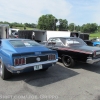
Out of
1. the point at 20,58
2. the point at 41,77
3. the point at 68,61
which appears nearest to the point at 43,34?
the point at 68,61

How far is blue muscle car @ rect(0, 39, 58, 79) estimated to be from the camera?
385cm

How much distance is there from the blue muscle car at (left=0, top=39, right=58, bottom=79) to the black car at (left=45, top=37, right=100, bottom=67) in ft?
4.87

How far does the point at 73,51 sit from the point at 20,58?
2.86 metres

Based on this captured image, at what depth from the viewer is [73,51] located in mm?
5945

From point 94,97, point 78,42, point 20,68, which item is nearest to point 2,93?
point 20,68

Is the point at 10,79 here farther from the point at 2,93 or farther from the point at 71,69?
the point at 71,69

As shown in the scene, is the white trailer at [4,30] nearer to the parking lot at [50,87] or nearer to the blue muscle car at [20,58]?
the blue muscle car at [20,58]

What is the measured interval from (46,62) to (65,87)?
1.08m

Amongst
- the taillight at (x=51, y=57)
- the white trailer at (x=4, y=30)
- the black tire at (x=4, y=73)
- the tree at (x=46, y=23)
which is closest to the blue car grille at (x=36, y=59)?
the taillight at (x=51, y=57)

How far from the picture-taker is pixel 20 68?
3.87 meters

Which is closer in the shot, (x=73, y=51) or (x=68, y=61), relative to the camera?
(x=73, y=51)

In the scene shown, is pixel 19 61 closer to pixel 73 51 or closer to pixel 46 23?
pixel 73 51

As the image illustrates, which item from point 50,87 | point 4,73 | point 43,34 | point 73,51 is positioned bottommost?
point 50,87

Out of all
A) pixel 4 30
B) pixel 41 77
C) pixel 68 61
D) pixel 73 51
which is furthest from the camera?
pixel 4 30
